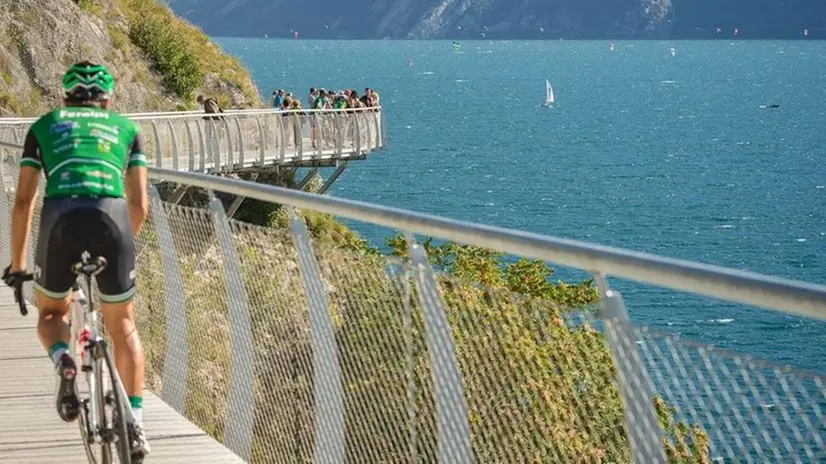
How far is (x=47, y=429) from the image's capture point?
8.88 metres

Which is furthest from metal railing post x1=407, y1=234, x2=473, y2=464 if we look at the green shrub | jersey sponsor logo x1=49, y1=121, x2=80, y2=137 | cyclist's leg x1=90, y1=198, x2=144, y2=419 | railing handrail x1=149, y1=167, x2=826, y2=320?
the green shrub

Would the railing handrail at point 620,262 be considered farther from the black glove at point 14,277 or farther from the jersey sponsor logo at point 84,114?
the black glove at point 14,277

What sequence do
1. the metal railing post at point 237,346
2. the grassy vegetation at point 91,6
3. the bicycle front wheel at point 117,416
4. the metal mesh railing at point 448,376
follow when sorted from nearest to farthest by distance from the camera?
the metal mesh railing at point 448,376 → the bicycle front wheel at point 117,416 → the metal railing post at point 237,346 → the grassy vegetation at point 91,6

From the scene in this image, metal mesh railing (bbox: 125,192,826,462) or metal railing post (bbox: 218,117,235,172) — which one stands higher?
metal railing post (bbox: 218,117,235,172)

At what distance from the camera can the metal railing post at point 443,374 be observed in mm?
5430

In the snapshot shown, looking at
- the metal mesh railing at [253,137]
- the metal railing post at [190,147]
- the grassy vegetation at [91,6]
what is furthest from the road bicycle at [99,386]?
the grassy vegetation at [91,6]

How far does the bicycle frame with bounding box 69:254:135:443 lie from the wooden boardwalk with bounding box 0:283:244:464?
4.27ft

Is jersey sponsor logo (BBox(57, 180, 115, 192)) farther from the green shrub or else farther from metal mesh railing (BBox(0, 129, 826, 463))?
the green shrub

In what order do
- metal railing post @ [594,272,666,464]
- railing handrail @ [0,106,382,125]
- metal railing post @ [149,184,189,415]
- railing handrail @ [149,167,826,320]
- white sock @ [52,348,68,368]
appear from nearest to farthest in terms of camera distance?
1. railing handrail @ [149,167,826,320]
2. metal railing post @ [594,272,666,464]
3. white sock @ [52,348,68,368]
4. metal railing post @ [149,184,189,415]
5. railing handrail @ [0,106,382,125]

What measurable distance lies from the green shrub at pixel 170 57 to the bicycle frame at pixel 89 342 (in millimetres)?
55584

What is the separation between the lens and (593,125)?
154875 mm

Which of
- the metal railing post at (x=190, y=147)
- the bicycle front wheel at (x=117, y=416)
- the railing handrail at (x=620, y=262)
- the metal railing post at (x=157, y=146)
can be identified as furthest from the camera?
the metal railing post at (x=190, y=147)

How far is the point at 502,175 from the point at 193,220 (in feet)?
326

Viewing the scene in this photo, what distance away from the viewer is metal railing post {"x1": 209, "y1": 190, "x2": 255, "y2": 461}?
7.87 meters
